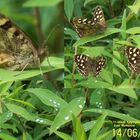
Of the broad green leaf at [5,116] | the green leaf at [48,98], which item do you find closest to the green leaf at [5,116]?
the broad green leaf at [5,116]

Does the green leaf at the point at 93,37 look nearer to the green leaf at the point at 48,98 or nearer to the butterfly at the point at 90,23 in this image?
the butterfly at the point at 90,23

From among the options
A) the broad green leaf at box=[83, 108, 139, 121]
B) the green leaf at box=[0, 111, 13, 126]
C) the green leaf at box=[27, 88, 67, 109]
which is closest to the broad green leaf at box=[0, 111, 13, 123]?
the green leaf at box=[0, 111, 13, 126]

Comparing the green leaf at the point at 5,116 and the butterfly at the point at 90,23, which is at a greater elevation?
the butterfly at the point at 90,23

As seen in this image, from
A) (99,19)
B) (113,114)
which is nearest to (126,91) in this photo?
(113,114)

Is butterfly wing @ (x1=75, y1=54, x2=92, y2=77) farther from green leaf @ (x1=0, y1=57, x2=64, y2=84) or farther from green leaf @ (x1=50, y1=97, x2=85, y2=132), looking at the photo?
green leaf @ (x1=50, y1=97, x2=85, y2=132)

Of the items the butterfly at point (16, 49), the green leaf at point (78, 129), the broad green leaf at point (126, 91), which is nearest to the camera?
the green leaf at point (78, 129)

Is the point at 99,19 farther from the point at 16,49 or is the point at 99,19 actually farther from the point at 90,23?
the point at 16,49
